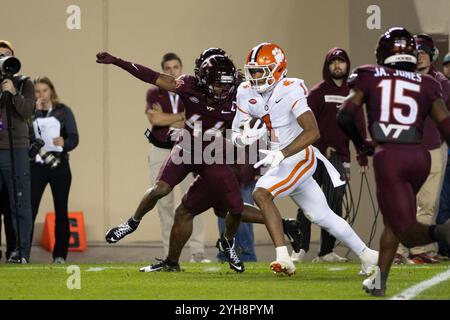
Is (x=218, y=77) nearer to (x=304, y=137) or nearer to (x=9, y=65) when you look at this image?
(x=304, y=137)

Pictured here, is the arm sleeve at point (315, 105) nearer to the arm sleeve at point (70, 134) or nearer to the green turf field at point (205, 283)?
the green turf field at point (205, 283)

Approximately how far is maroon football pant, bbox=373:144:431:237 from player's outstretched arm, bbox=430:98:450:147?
0.54 ft

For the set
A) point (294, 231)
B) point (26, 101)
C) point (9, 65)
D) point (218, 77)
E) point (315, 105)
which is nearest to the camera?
point (218, 77)

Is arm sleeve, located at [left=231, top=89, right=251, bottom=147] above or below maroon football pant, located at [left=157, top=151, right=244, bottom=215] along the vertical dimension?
above

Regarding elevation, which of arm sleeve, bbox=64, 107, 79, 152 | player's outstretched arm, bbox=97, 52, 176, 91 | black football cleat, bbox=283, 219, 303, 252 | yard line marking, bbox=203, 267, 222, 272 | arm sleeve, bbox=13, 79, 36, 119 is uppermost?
player's outstretched arm, bbox=97, 52, 176, 91

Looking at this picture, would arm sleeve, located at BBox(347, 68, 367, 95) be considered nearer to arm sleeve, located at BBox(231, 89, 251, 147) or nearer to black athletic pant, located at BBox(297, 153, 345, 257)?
arm sleeve, located at BBox(231, 89, 251, 147)

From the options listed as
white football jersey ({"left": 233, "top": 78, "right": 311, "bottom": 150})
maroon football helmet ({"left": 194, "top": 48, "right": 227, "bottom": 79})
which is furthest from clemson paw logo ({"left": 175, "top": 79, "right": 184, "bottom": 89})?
white football jersey ({"left": 233, "top": 78, "right": 311, "bottom": 150})

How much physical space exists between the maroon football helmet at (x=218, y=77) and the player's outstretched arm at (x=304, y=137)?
0.88 metres

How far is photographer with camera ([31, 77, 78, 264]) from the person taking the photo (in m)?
10.9

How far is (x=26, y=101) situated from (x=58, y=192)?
1109 mm

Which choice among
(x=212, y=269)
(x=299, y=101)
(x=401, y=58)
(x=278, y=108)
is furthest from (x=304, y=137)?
(x=212, y=269)

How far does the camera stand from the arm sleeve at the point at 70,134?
1112cm

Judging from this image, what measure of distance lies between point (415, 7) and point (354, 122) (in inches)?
223

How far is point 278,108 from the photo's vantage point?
27.3 feet
